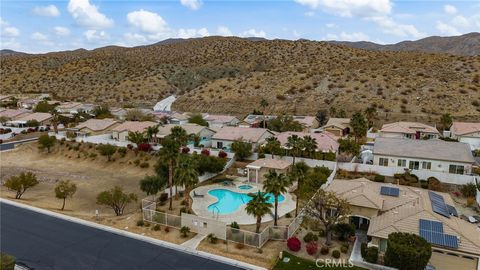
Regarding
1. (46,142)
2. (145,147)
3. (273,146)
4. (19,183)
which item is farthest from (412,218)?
(46,142)

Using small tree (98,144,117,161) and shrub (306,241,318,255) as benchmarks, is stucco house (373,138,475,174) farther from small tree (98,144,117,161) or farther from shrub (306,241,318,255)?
small tree (98,144,117,161)

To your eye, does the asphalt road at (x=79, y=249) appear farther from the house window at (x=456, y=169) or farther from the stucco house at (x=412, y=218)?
the house window at (x=456, y=169)

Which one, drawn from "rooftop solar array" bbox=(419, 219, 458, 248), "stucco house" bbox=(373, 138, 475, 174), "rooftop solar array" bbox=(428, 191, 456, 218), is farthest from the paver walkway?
"stucco house" bbox=(373, 138, 475, 174)

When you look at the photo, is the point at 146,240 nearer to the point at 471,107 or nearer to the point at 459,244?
the point at 459,244

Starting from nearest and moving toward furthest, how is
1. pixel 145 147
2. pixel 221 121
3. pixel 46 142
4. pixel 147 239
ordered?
pixel 147 239
pixel 145 147
pixel 46 142
pixel 221 121

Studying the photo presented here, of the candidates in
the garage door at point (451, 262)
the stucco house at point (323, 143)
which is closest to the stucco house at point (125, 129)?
the stucco house at point (323, 143)

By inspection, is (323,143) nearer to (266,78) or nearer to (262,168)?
(262,168)
